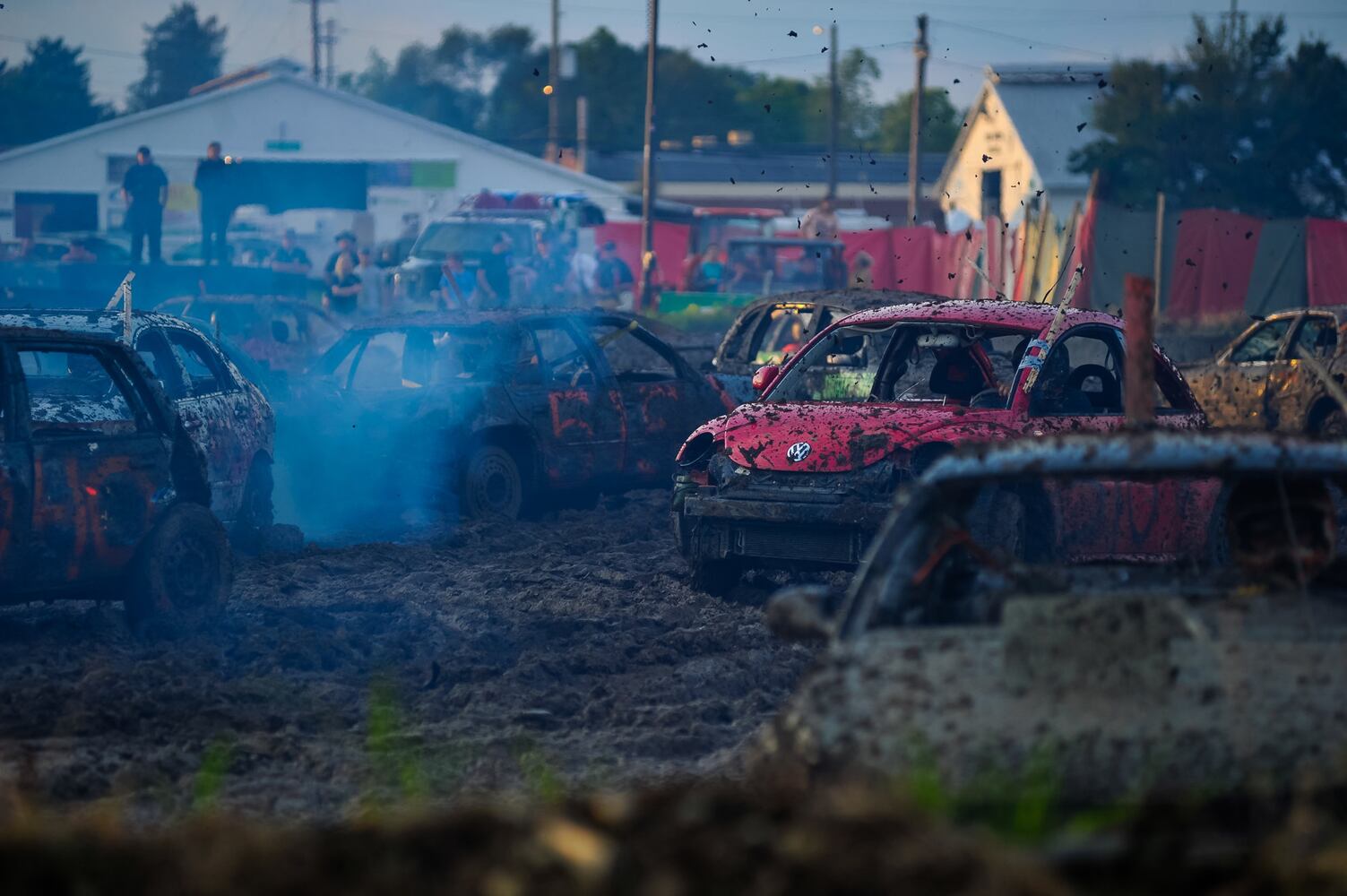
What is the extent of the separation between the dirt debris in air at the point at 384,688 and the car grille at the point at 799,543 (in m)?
0.37

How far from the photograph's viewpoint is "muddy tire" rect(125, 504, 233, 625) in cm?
894

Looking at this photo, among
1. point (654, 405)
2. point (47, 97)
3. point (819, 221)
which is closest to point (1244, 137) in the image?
point (819, 221)

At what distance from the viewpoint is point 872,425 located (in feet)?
32.1

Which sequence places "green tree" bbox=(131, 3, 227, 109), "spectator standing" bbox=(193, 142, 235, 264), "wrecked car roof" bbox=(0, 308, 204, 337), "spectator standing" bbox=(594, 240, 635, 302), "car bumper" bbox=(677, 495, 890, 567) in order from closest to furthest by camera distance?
1. "wrecked car roof" bbox=(0, 308, 204, 337)
2. "car bumper" bbox=(677, 495, 890, 567)
3. "spectator standing" bbox=(193, 142, 235, 264)
4. "spectator standing" bbox=(594, 240, 635, 302)
5. "green tree" bbox=(131, 3, 227, 109)

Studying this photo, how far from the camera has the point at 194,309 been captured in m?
18.6

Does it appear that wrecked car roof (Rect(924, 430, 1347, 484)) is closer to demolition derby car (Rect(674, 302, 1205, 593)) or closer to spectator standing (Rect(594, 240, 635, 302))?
demolition derby car (Rect(674, 302, 1205, 593))

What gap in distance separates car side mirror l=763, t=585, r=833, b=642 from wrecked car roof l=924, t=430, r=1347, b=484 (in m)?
0.50

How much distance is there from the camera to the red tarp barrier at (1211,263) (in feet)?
96.6

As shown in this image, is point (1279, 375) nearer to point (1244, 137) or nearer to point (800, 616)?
point (800, 616)

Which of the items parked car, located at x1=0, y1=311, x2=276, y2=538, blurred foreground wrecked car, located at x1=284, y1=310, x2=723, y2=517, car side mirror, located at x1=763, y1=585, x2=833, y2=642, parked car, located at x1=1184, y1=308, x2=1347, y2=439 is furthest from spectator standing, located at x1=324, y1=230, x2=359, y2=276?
car side mirror, located at x1=763, y1=585, x2=833, y2=642

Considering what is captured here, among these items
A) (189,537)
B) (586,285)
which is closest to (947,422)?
(189,537)

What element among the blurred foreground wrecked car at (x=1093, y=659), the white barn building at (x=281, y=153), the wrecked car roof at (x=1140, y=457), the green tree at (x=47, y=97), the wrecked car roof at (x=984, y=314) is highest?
the green tree at (x=47, y=97)

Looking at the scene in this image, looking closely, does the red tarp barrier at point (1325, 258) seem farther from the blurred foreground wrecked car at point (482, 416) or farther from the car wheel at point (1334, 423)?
the blurred foreground wrecked car at point (482, 416)

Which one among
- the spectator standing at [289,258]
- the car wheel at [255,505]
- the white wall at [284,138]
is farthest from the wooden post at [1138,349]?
the white wall at [284,138]
